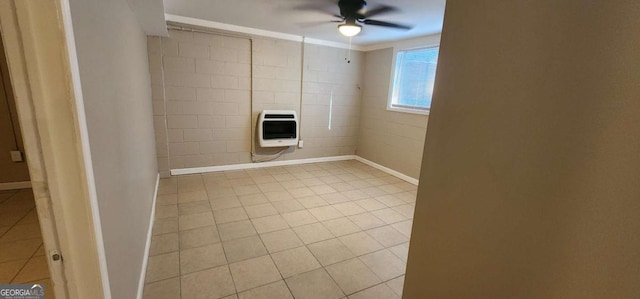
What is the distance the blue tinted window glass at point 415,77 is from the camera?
3857 millimetres

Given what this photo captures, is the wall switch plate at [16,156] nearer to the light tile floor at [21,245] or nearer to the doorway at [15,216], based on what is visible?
the doorway at [15,216]

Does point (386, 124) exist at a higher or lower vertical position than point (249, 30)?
lower

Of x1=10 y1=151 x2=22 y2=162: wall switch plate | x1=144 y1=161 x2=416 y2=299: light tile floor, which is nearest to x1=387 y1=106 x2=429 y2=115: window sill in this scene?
x1=144 y1=161 x2=416 y2=299: light tile floor

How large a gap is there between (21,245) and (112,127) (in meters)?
1.85

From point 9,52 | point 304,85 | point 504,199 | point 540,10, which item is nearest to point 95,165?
point 9,52

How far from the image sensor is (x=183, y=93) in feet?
12.2

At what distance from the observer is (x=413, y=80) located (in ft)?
13.6

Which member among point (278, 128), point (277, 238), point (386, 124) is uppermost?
point (386, 124)

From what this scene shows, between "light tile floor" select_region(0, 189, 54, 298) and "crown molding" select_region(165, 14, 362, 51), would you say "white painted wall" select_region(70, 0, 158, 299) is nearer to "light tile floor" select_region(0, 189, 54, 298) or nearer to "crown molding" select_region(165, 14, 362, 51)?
"light tile floor" select_region(0, 189, 54, 298)

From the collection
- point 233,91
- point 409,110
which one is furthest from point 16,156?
point 409,110

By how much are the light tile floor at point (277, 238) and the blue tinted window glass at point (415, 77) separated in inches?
55.0

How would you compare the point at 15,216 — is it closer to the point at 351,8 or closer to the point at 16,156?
the point at 16,156

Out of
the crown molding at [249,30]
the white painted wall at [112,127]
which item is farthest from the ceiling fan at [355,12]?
the white painted wall at [112,127]

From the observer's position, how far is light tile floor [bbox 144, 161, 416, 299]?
6.05ft
